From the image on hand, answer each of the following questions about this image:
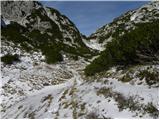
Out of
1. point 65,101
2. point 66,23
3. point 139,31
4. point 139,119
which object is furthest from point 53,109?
point 66,23

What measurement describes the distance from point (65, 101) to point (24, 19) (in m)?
37.8

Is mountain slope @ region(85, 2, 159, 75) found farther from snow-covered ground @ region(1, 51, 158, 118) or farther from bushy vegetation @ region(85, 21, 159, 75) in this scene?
snow-covered ground @ region(1, 51, 158, 118)

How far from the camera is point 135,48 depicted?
59.3 ft

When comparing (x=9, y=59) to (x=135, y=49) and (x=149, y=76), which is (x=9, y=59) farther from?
(x=149, y=76)

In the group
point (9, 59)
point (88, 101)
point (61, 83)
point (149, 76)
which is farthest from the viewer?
point (9, 59)

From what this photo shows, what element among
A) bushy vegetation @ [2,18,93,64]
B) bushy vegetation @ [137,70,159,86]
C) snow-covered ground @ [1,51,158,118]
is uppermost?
bushy vegetation @ [2,18,93,64]

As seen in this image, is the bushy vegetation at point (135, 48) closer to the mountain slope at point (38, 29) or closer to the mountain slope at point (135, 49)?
the mountain slope at point (135, 49)

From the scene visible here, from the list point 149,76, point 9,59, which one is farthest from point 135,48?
point 9,59

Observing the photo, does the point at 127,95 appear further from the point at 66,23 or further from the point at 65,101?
the point at 66,23

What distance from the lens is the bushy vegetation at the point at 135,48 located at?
56.9 ft

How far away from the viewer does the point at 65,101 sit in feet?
45.5

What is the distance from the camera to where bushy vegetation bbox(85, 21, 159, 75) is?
17.3 m

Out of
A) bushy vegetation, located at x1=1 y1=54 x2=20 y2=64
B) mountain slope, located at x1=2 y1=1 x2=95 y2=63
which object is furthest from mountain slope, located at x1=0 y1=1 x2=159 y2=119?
mountain slope, located at x1=2 y1=1 x2=95 y2=63

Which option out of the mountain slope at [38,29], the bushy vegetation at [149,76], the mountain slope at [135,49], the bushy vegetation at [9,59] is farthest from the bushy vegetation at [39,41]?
the bushy vegetation at [149,76]
